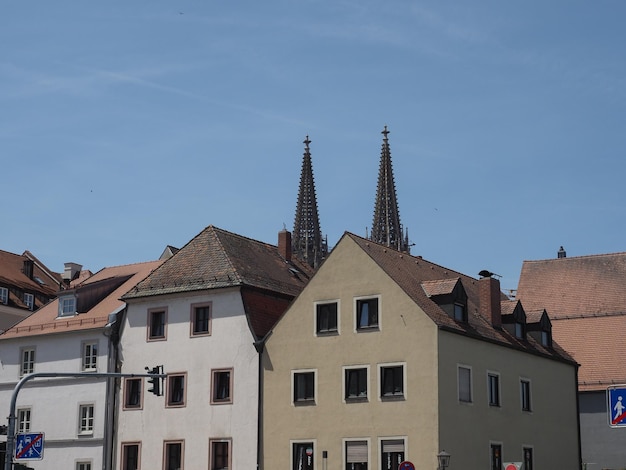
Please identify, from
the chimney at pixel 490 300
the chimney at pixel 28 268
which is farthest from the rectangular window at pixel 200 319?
the chimney at pixel 28 268

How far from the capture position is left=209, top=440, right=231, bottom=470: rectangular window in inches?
1885

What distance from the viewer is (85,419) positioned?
5281 centimetres

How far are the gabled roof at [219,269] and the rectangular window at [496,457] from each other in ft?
41.3

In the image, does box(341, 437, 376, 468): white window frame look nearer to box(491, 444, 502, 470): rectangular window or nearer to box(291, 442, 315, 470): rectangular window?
box(291, 442, 315, 470): rectangular window

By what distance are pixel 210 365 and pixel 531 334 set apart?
16331 millimetres

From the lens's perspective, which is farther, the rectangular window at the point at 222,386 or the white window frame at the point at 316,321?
the rectangular window at the point at 222,386

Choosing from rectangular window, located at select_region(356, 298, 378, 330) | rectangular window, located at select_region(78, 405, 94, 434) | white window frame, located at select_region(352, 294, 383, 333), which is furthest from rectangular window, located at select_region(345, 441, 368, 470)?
rectangular window, located at select_region(78, 405, 94, 434)

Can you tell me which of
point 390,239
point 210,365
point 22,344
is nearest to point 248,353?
point 210,365

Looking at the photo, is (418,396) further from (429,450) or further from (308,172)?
(308,172)

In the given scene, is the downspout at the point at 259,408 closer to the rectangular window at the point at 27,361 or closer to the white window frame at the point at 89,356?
the white window frame at the point at 89,356

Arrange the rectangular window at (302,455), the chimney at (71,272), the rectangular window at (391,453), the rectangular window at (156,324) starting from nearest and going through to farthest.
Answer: the rectangular window at (391,453) → the rectangular window at (302,455) → the rectangular window at (156,324) → the chimney at (71,272)

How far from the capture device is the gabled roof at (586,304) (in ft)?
198

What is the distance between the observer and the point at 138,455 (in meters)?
50.5

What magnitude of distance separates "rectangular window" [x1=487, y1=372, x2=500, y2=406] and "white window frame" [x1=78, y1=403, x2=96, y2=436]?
19.2 meters
